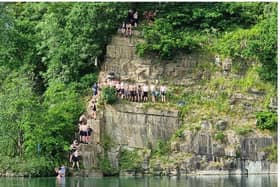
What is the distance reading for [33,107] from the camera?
30.5 meters

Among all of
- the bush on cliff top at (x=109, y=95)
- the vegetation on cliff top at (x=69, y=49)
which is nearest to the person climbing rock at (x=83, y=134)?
the vegetation on cliff top at (x=69, y=49)

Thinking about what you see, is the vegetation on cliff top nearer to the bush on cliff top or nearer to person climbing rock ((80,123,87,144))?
person climbing rock ((80,123,87,144))

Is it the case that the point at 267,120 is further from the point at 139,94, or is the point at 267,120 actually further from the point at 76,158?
the point at 76,158

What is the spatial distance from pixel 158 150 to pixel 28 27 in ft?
35.7

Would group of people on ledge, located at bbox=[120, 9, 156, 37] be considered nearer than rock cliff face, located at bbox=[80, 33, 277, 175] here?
No

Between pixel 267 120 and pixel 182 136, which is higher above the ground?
pixel 267 120

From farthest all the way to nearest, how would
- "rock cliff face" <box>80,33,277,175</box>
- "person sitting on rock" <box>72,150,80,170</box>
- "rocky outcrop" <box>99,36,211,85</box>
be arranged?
"rocky outcrop" <box>99,36,211,85</box>, "rock cliff face" <box>80,33,277,175</box>, "person sitting on rock" <box>72,150,80,170</box>

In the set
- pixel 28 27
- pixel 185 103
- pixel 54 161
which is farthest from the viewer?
pixel 28 27

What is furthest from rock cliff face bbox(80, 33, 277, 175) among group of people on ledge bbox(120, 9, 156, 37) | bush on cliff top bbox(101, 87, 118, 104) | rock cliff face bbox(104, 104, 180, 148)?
group of people on ledge bbox(120, 9, 156, 37)

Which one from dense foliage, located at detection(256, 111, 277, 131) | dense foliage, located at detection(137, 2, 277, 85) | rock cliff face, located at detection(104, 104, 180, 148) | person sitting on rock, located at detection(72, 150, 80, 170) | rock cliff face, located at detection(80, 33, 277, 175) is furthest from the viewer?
dense foliage, located at detection(137, 2, 277, 85)

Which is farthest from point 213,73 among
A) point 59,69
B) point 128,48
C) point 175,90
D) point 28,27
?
point 28,27

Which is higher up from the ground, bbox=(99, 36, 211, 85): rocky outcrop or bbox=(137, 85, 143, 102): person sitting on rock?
bbox=(99, 36, 211, 85): rocky outcrop

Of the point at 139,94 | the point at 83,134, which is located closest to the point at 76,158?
the point at 83,134

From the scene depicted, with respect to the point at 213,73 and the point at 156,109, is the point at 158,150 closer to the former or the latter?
the point at 156,109
